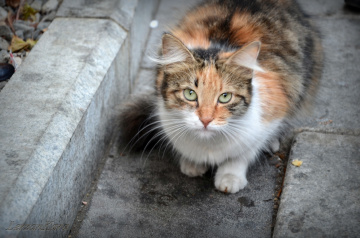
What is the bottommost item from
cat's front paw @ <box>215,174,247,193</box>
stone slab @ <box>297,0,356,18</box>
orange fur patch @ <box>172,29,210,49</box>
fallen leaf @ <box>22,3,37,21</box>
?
cat's front paw @ <box>215,174,247,193</box>

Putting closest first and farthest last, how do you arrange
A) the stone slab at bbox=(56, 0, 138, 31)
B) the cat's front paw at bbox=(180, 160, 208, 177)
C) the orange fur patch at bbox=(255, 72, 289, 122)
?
the orange fur patch at bbox=(255, 72, 289, 122) → the cat's front paw at bbox=(180, 160, 208, 177) → the stone slab at bbox=(56, 0, 138, 31)

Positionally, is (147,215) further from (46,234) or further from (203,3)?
(203,3)

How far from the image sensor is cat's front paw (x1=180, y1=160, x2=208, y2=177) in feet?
8.19

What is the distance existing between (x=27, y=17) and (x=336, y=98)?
7.76ft

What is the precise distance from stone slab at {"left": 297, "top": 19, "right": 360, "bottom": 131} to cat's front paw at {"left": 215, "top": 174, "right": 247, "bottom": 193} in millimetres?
613

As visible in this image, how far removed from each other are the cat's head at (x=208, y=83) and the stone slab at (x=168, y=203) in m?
0.52

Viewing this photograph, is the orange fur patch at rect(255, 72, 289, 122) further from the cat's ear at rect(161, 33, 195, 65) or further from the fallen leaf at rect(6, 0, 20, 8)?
the fallen leaf at rect(6, 0, 20, 8)

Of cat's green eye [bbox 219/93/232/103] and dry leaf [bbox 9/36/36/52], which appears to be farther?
dry leaf [bbox 9/36/36/52]

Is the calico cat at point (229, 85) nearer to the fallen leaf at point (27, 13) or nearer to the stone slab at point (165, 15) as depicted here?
the stone slab at point (165, 15)

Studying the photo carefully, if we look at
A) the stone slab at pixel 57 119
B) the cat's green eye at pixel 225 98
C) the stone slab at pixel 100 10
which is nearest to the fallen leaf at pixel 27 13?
the stone slab at pixel 100 10

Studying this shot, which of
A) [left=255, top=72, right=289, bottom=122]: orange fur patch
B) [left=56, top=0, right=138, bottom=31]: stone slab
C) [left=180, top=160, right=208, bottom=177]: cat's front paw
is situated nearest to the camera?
[left=255, top=72, right=289, bottom=122]: orange fur patch

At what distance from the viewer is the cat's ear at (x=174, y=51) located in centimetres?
200

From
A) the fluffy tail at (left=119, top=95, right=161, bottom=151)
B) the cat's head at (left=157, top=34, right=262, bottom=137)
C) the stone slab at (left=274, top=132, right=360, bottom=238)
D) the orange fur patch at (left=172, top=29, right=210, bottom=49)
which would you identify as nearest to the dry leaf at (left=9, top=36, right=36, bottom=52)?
the fluffy tail at (left=119, top=95, right=161, bottom=151)

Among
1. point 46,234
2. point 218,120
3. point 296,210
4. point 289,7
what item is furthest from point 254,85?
point 46,234
